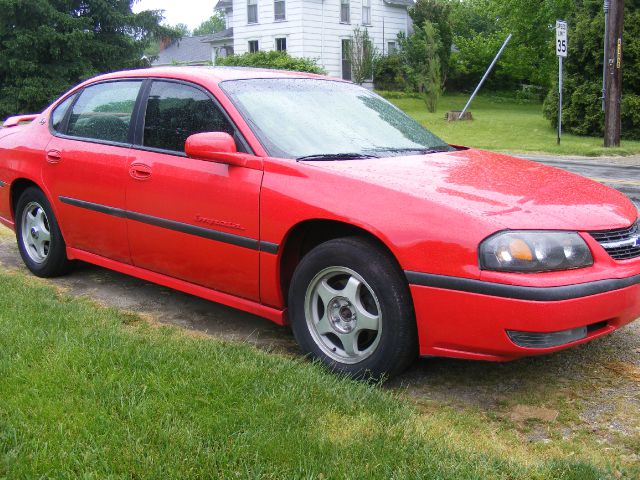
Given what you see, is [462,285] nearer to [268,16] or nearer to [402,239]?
[402,239]

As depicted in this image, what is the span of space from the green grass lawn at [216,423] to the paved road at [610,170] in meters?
6.65

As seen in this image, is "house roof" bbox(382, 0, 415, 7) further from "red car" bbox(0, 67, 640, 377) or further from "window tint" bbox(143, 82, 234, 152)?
"window tint" bbox(143, 82, 234, 152)

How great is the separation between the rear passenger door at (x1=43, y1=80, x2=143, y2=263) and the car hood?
5.18 feet

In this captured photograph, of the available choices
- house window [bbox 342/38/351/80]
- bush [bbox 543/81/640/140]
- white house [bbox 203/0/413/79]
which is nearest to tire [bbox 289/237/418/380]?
bush [bbox 543/81/640/140]

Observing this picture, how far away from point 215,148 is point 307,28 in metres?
32.5

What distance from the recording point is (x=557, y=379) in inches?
146

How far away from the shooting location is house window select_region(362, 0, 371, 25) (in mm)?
Answer: 37875

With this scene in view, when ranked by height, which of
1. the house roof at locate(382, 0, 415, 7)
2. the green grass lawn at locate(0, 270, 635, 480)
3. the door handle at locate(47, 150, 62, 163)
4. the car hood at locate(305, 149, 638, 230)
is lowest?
the green grass lawn at locate(0, 270, 635, 480)

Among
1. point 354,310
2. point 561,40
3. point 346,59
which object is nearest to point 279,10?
point 346,59

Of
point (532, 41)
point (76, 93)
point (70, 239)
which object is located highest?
point (532, 41)

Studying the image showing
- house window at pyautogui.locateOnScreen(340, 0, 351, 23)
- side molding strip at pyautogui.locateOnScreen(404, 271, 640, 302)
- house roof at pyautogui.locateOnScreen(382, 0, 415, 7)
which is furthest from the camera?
house roof at pyautogui.locateOnScreen(382, 0, 415, 7)

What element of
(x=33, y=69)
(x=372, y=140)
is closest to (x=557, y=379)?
(x=372, y=140)

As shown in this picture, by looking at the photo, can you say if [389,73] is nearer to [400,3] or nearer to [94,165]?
[400,3]

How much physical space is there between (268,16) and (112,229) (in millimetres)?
32932
